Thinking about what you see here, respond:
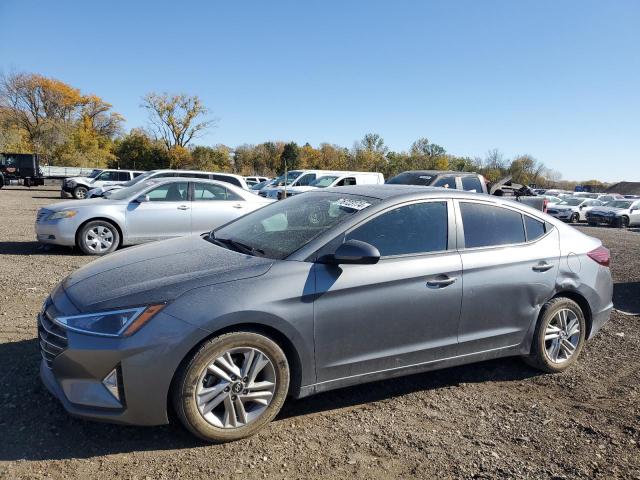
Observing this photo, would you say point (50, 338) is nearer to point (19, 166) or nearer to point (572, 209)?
point (572, 209)

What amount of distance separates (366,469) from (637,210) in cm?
2816

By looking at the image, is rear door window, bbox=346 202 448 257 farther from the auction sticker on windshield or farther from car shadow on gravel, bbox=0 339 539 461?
car shadow on gravel, bbox=0 339 539 461

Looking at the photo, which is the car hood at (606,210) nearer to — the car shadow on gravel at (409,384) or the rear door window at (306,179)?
the rear door window at (306,179)

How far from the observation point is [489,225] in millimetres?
3918

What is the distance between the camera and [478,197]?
3988 mm

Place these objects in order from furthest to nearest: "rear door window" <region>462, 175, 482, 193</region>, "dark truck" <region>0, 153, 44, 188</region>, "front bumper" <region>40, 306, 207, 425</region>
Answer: "dark truck" <region>0, 153, 44, 188</region> < "rear door window" <region>462, 175, 482, 193</region> < "front bumper" <region>40, 306, 207, 425</region>

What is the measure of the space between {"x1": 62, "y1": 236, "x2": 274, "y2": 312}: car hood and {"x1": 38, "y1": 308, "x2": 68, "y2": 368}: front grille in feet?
0.59

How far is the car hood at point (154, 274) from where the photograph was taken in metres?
2.80

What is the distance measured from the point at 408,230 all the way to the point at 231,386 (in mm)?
1696

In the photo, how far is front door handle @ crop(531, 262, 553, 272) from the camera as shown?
393 centimetres

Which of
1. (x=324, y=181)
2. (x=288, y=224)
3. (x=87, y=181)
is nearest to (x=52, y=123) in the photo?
(x=87, y=181)

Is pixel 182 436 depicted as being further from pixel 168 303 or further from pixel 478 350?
pixel 478 350

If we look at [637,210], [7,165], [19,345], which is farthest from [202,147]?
[19,345]

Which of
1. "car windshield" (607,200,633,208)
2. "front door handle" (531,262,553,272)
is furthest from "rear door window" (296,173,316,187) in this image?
"front door handle" (531,262,553,272)
